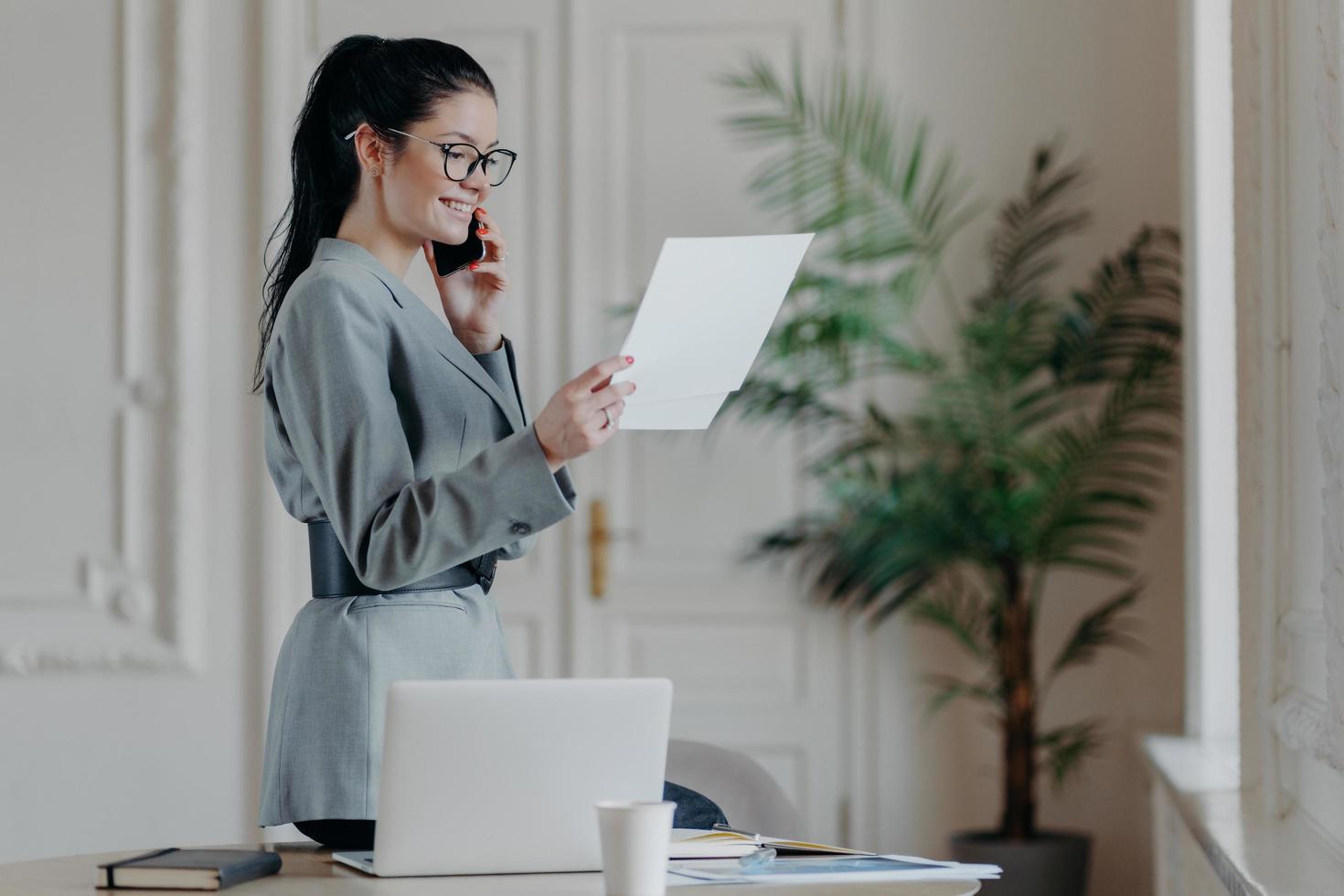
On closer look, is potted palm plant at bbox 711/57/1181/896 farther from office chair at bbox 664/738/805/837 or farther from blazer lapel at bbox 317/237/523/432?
blazer lapel at bbox 317/237/523/432

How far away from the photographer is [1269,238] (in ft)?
6.97

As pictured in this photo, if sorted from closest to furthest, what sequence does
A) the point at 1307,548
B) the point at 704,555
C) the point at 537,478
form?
1. the point at 537,478
2. the point at 1307,548
3. the point at 704,555

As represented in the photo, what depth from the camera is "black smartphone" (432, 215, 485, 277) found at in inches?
69.9

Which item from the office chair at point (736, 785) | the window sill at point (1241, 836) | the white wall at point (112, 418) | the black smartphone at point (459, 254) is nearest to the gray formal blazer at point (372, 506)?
the black smartphone at point (459, 254)

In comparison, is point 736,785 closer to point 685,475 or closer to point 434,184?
point 434,184

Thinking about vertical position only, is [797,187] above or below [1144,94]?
below

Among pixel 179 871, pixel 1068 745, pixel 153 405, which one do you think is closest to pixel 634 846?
pixel 179 871

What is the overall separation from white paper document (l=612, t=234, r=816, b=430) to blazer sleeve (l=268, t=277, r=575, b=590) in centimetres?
13

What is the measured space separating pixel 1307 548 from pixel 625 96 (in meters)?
2.42

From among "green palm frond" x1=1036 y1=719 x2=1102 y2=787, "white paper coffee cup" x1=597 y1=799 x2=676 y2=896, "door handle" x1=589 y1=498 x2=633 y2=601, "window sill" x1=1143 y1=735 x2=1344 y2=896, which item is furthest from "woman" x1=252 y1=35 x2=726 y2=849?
"door handle" x1=589 y1=498 x2=633 y2=601

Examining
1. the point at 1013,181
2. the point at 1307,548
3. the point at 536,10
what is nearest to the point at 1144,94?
the point at 1013,181

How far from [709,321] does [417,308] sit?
0.31 meters

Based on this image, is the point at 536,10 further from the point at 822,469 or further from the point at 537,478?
the point at 537,478

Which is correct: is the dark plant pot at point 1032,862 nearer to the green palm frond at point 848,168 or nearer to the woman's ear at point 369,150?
the green palm frond at point 848,168
